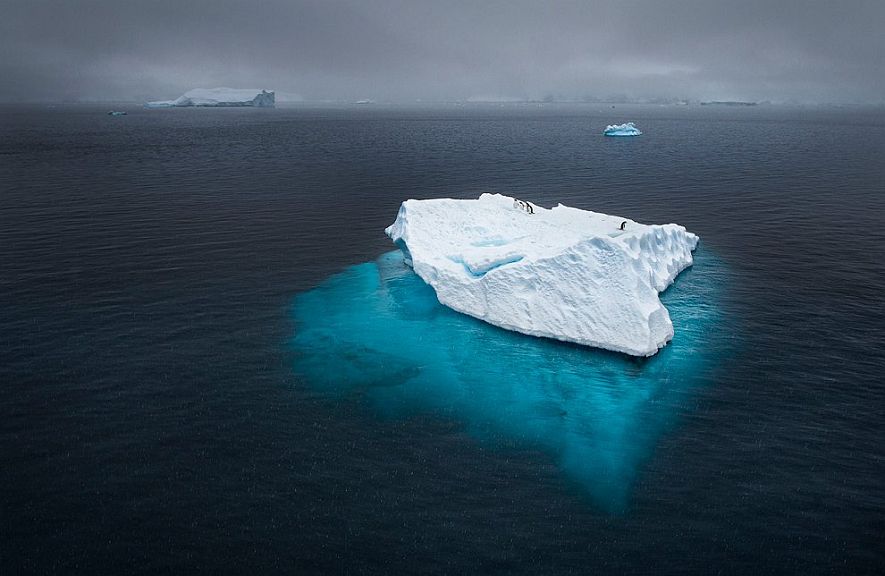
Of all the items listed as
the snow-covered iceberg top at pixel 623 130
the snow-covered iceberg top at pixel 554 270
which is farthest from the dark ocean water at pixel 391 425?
the snow-covered iceberg top at pixel 623 130

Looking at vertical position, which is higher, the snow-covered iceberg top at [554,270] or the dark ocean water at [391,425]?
the snow-covered iceberg top at [554,270]

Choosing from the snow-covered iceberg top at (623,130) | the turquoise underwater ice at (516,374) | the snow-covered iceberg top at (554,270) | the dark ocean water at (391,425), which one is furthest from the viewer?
the snow-covered iceberg top at (623,130)

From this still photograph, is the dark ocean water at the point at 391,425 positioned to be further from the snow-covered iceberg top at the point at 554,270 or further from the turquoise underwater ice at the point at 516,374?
the snow-covered iceberg top at the point at 554,270

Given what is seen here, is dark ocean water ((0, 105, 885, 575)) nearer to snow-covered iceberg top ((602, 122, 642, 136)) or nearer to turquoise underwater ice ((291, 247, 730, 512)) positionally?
turquoise underwater ice ((291, 247, 730, 512))

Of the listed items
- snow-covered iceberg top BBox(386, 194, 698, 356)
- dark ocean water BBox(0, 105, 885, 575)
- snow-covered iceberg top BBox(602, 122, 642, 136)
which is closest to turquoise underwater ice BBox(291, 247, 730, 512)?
dark ocean water BBox(0, 105, 885, 575)

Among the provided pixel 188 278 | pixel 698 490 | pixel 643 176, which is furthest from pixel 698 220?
pixel 188 278
